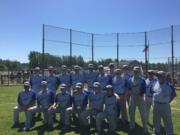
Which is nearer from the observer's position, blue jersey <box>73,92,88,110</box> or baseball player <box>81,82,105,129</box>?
baseball player <box>81,82,105,129</box>

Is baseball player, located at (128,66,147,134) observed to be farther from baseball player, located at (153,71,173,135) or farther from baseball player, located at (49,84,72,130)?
baseball player, located at (49,84,72,130)

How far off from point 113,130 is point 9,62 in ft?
300

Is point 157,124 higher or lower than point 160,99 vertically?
lower

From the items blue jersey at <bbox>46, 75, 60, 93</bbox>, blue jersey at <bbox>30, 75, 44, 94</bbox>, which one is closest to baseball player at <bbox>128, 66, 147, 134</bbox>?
blue jersey at <bbox>46, 75, 60, 93</bbox>

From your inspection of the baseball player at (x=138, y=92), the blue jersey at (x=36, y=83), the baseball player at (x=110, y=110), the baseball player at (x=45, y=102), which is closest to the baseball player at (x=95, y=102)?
the baseball player at (x=110, y=110)

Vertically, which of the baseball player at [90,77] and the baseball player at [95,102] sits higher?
the baseball player at [90,77]

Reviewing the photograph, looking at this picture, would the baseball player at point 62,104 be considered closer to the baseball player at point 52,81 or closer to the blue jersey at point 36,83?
the baseball player at point 52,81

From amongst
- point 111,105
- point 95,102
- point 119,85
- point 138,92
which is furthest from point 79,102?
point 138,92

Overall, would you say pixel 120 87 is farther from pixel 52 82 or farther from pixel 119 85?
pixel 52 82

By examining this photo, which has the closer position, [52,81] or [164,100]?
[164,100]

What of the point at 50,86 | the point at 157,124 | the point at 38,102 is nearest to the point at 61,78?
the point at 50,86

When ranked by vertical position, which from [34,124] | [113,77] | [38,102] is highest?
[113,77]

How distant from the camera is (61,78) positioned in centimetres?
1461

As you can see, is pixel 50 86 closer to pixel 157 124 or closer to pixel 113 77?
pixel 113 77
